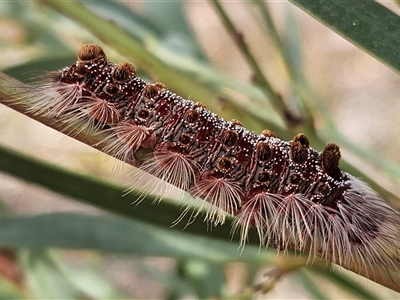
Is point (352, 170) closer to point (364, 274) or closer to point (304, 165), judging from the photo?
point (304, 165)

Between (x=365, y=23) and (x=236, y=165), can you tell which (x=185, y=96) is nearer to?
(x=236, y=165)

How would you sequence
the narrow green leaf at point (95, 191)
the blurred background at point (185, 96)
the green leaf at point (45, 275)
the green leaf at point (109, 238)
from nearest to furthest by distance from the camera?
the narrow green leaf at point (95, 191) → the green leaf at point (109, 238) → the green leaf at point (45, 275) → the blurred background at point (185, 96)

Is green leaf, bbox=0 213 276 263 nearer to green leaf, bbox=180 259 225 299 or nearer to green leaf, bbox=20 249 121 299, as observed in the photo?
green leaf, bbox=180 259 225 299

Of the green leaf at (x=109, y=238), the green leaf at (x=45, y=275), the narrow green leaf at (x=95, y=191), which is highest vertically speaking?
the narrow green leaf at (x=95, y=191)

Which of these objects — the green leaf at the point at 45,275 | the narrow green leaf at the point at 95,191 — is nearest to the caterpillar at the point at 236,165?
the narrow green leaf at the point at 95,191

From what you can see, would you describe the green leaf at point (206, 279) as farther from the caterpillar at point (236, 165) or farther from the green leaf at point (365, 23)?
the green leaf at point (365, 23)

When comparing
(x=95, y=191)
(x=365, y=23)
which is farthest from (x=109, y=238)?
(x=365, y=23)

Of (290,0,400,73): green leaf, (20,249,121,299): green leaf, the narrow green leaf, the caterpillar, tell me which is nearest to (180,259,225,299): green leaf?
(20,249,121,299): green leaf

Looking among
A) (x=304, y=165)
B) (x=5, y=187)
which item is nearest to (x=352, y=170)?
(x=304, y=165)
